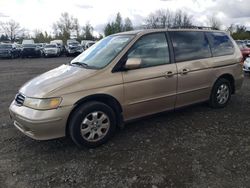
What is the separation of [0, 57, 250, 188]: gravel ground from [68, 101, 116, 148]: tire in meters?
0.15

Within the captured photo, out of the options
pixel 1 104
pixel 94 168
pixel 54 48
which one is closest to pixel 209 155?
pixel 94 168

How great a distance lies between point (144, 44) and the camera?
4.16m

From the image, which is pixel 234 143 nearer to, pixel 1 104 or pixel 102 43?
pixel 102 43

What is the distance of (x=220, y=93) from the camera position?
5.29 meters

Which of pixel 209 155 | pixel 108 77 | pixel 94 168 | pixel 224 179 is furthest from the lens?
pixel 108 77

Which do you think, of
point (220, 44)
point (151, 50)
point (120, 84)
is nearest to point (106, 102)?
point (120, 84)

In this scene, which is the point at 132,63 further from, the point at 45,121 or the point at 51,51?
the point at 51,51

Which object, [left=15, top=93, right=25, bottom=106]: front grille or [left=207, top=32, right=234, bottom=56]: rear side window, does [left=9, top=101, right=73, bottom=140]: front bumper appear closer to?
[left=15, top=93, right=25, bottom=106]: front grille

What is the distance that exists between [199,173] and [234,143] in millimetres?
1111

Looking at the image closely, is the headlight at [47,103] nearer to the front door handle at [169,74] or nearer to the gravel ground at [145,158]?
the gravel ground at [145,158]

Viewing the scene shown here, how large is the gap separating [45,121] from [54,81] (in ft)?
2.11

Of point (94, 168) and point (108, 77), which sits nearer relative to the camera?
point (94, 168)

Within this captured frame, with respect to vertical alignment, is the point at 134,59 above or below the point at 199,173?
above

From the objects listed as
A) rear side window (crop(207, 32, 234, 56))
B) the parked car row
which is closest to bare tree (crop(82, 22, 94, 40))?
the parked car row
